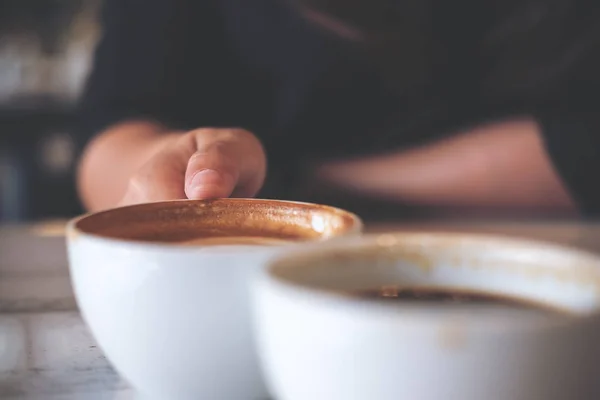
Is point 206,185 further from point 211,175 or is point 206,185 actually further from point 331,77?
point 331,77

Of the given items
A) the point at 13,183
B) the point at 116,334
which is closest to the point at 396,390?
the point at 116,334

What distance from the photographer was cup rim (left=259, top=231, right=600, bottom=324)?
20 cm

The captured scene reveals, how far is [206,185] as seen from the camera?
15.2 inches

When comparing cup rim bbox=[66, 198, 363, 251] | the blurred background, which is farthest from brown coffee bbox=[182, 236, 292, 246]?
the blurred background

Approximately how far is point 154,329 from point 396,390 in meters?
0.12

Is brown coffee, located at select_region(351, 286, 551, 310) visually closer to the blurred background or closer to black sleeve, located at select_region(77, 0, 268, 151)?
black sleeve, located at select_region(77, 0, 268, 151)

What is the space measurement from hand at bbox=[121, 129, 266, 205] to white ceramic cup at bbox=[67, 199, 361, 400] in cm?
7

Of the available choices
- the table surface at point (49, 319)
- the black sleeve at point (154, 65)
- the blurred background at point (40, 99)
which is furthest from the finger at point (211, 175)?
the blurred background at point (40, 99)

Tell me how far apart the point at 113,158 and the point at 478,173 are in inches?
19.4

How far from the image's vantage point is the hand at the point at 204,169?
394 millimetres

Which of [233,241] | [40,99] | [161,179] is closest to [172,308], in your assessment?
[233,241]

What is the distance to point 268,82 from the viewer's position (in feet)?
3.34

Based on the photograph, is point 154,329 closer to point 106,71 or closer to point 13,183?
point 106,71

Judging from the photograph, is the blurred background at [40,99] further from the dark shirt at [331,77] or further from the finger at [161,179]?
the finger at [161,179]
